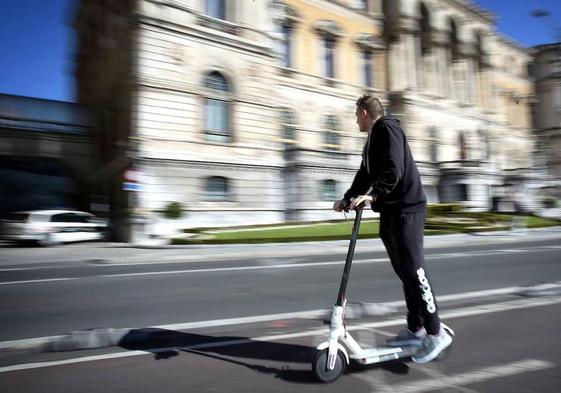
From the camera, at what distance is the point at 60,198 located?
29.6 m

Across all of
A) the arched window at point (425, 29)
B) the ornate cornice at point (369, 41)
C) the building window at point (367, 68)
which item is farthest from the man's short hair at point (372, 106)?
the arched window at point (425, 29)

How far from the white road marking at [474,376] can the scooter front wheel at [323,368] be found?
0.38 metres

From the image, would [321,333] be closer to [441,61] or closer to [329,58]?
[329,58]

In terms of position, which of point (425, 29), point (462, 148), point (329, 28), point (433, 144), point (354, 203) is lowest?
point (354, 203)

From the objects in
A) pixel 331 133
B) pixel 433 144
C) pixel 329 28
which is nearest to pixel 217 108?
pixel 331 133

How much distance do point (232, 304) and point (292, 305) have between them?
822mm

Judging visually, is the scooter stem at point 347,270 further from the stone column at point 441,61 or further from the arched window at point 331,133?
the stone column at point 441,61

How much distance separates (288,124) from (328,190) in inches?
284

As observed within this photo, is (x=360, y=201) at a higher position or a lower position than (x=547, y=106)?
lower

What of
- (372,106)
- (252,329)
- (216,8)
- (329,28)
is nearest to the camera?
(372,106)

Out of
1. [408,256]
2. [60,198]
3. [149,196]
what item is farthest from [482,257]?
[60,198]

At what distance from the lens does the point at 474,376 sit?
323 cm

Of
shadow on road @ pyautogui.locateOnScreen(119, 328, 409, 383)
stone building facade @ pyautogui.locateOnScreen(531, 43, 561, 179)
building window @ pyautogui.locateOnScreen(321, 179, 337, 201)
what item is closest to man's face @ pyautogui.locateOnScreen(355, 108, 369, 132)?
shadow on road @ pyautogui.locateOnScreen(119, 328, 409, 383)

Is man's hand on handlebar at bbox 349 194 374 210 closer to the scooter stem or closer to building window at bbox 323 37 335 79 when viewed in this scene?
the scooter stem
